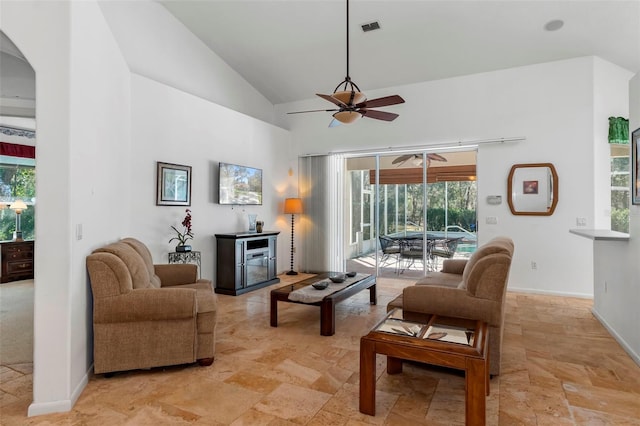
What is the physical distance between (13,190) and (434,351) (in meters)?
7.83

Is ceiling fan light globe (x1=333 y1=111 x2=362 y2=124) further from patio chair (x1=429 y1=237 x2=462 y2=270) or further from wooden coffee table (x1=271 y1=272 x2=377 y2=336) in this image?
patio chair (x1=429 y1=237 x2=462 y2=270)

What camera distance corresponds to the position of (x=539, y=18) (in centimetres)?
449

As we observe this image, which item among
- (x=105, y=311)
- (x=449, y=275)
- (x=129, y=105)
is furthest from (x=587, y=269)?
(x=129, y=105)

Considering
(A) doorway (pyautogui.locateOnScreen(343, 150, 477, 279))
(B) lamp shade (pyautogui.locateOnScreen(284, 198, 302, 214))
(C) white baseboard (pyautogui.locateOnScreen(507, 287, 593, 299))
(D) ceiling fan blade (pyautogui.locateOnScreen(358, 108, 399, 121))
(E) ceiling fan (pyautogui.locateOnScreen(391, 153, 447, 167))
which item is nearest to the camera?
(D) ceiling fan blade (pyautogui.locateOnScreen(358, 108, 399, 121))

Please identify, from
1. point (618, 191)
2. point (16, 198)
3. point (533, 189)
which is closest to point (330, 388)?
point (533, 189)

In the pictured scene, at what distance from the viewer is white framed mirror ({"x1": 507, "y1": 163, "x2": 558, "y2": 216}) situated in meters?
5.37

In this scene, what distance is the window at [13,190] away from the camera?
6.32 m

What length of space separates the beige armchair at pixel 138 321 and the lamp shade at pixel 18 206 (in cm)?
512

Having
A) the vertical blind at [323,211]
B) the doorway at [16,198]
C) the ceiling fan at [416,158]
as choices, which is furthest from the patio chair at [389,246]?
the doorway at [16,198]

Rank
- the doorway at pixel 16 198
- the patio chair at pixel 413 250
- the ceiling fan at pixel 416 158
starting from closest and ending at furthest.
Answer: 1. the doorway at pixel 16 198
2. the ceiling fan at pixel 416 158
3. the patio chair at pixel 413 250

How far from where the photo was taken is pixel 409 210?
6.59 meters

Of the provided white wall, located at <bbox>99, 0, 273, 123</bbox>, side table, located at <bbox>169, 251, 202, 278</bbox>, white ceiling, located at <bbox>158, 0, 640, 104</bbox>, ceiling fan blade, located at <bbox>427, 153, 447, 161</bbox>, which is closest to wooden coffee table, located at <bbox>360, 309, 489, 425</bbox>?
side table, located at <bbox>169, 251, 202, 278</bbox>

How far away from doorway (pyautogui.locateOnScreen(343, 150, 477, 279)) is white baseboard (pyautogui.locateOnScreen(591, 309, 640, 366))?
7.04 feet

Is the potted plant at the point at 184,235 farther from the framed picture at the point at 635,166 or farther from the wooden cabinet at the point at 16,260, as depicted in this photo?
the framed picture at the point at 635,166
